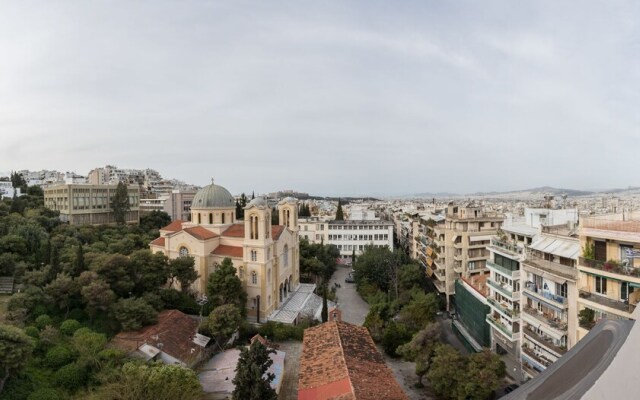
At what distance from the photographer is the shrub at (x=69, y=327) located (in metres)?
20.4

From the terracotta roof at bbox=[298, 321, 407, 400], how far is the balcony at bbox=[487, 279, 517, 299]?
7.67m

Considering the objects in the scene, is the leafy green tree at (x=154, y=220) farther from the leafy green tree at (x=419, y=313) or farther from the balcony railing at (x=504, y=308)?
the balcony railing at (x=504, y=308)

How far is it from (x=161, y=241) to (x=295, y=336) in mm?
14862

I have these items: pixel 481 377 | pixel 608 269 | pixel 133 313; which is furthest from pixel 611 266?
pixel 133 313

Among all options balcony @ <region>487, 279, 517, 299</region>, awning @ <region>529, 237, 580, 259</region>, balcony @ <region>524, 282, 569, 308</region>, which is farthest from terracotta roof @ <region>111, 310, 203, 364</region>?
awning @ <region>529, 237, 580, 259</region>

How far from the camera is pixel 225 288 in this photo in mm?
26453

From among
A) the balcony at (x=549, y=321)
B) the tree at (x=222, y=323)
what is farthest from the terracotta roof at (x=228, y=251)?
the balcony at (x=549, y=321)

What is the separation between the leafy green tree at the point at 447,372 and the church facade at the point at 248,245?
14264 millimetres

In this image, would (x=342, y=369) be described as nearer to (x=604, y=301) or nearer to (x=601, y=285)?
(x=604, y=301)

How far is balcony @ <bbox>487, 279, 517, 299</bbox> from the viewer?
67.1ft

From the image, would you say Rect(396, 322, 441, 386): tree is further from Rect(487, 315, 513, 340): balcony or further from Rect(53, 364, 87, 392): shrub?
Rect(53, 364, 87, 392): shrub

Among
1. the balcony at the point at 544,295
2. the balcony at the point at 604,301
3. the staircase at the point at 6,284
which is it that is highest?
the balcony at the point at 604,301

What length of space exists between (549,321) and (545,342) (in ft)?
3.05

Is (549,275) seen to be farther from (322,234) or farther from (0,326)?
(322,234)
